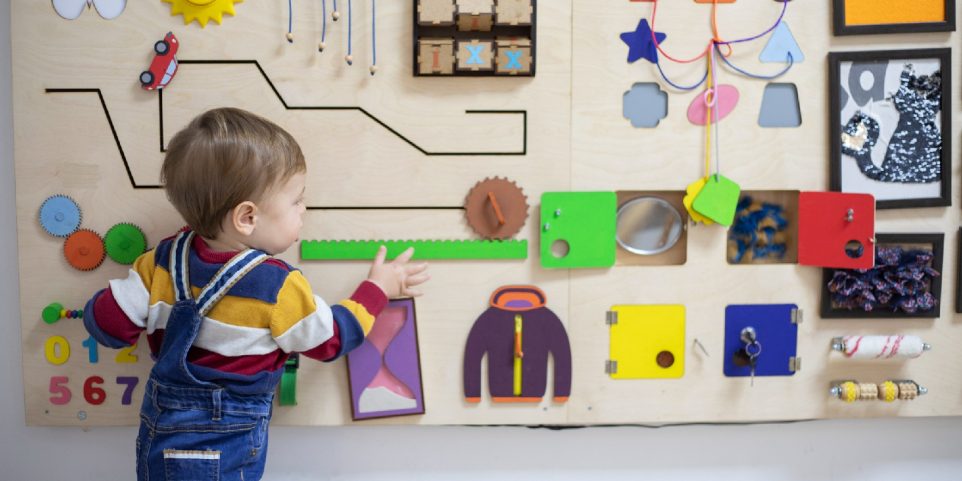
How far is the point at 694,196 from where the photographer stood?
1.11 meters

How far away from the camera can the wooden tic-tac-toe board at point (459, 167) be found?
1.07m

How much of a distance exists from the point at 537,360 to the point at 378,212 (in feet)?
1.18

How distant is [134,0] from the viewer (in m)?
1.07

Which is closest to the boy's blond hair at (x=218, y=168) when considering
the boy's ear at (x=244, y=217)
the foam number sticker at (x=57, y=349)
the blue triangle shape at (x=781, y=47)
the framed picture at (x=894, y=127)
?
the boy's ear at (x=244, y=217)

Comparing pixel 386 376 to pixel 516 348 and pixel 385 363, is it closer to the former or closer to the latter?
pixel 385 363

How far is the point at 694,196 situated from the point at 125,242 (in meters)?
0.92

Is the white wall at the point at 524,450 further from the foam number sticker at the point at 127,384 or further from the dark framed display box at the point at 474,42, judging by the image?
the dark framed display box at the point at 474,42

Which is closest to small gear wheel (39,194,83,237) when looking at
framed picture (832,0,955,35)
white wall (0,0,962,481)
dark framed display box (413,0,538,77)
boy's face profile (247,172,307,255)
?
white wall (0,0,962,481)

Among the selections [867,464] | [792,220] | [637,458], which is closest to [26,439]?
[637,458]

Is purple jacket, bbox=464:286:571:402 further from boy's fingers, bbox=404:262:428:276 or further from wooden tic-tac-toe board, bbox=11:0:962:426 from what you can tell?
boy's fingers, bbox=404:262:428:276

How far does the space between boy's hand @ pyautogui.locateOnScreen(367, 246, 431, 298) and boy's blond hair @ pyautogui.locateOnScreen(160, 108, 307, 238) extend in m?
0.22

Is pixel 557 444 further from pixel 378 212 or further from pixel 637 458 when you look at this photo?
pixel 378 212

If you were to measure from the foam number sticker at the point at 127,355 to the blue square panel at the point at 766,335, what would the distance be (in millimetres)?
982

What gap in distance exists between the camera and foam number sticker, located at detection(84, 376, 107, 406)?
3.64 ft
